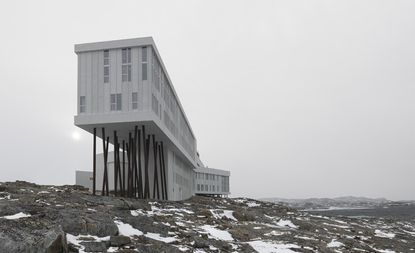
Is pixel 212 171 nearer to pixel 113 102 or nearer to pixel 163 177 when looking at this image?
pixel 163 177

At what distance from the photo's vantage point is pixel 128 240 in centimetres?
1630

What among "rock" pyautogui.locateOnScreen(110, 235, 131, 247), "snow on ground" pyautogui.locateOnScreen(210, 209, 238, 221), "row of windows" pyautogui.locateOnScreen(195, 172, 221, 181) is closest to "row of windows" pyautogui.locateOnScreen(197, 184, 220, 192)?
"row of windows" pyautogui.locateOnScreen(195, 172, 221, 181)

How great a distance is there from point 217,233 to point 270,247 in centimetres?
327

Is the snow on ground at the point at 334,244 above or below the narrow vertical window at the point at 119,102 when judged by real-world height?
below

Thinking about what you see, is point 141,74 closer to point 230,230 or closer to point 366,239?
point 230,230

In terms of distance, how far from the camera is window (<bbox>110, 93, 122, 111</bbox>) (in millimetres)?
35969

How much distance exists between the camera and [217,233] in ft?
71.2

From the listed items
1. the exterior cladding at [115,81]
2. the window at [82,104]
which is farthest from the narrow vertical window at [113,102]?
the window at [82,104]

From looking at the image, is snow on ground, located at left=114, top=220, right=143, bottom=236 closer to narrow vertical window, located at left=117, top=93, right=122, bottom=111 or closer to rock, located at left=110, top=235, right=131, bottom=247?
rock, located at left=110, top=235, right=131, bottom=247

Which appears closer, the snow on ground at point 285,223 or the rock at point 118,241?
the rock at point 118,241

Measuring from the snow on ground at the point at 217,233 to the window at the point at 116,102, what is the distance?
1683cm

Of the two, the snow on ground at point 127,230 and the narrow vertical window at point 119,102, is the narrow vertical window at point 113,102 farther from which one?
the snow on ground at point 127,230

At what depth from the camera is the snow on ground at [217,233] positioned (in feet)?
67.9

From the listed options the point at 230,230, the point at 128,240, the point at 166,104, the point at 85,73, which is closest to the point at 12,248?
the point at 128,240
